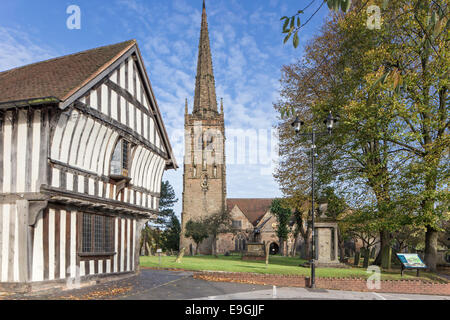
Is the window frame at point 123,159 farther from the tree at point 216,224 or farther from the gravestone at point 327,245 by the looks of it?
the tree at point 216,224

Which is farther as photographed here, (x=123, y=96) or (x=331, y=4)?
(x=123, y=96)

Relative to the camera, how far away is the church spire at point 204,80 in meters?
63.2

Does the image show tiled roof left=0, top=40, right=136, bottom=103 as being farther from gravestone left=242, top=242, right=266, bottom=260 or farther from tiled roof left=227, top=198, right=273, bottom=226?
tiled roof left=227, top=198, right=273, bottom=226

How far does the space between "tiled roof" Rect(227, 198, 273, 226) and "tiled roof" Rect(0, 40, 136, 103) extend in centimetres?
5877

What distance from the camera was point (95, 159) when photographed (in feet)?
42.3

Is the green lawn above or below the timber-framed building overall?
below

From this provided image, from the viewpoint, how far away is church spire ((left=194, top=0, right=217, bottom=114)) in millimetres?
63188

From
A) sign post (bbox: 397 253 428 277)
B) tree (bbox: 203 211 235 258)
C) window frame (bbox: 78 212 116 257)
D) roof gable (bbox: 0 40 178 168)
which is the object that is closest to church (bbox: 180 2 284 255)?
tree (bbox: 203 211 235 258)

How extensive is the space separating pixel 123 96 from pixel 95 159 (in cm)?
310

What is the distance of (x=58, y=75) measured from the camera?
1280cm

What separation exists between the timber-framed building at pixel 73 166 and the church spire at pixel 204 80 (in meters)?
47.0

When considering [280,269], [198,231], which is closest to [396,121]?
[280,269]
